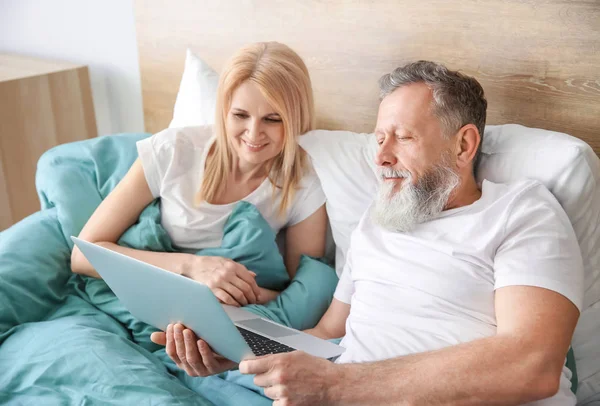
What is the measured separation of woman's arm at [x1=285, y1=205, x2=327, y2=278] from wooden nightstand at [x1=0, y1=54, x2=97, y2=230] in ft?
4.01

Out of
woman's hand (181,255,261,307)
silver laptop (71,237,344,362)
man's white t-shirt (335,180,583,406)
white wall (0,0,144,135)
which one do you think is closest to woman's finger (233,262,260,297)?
woman's hand (181,255,261,307)

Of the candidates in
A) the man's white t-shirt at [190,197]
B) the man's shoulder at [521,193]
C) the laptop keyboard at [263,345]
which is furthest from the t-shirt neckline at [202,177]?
the man's shoulder at [521,193]

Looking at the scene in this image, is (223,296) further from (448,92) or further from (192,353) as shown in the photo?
(448,92)

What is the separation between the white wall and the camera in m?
2.41

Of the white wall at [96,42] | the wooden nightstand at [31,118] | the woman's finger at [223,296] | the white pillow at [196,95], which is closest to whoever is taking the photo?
the woman's finger at [223,296]

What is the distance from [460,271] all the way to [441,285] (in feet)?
0.14

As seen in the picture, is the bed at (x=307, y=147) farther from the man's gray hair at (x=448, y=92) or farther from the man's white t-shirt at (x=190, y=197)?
the man's gray hair at (x=448, y=92)

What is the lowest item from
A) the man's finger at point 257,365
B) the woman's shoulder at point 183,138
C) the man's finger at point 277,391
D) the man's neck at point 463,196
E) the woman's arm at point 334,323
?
the woman's arm at point 334,323

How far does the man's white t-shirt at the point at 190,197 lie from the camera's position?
5.19 ft

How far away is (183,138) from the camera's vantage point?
1638 mm

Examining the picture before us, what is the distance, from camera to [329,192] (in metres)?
1.53

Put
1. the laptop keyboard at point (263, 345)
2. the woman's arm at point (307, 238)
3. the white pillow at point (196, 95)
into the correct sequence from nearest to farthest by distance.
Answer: the laptop keyboard at point (263, 345)
the woman's arm at point (307, 238)
the white pillow at point (196, 95)

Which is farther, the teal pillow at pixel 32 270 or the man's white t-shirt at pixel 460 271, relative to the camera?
the teal pillow at pixel 32 270

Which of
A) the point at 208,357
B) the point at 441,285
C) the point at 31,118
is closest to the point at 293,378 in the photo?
the point at 208,357
